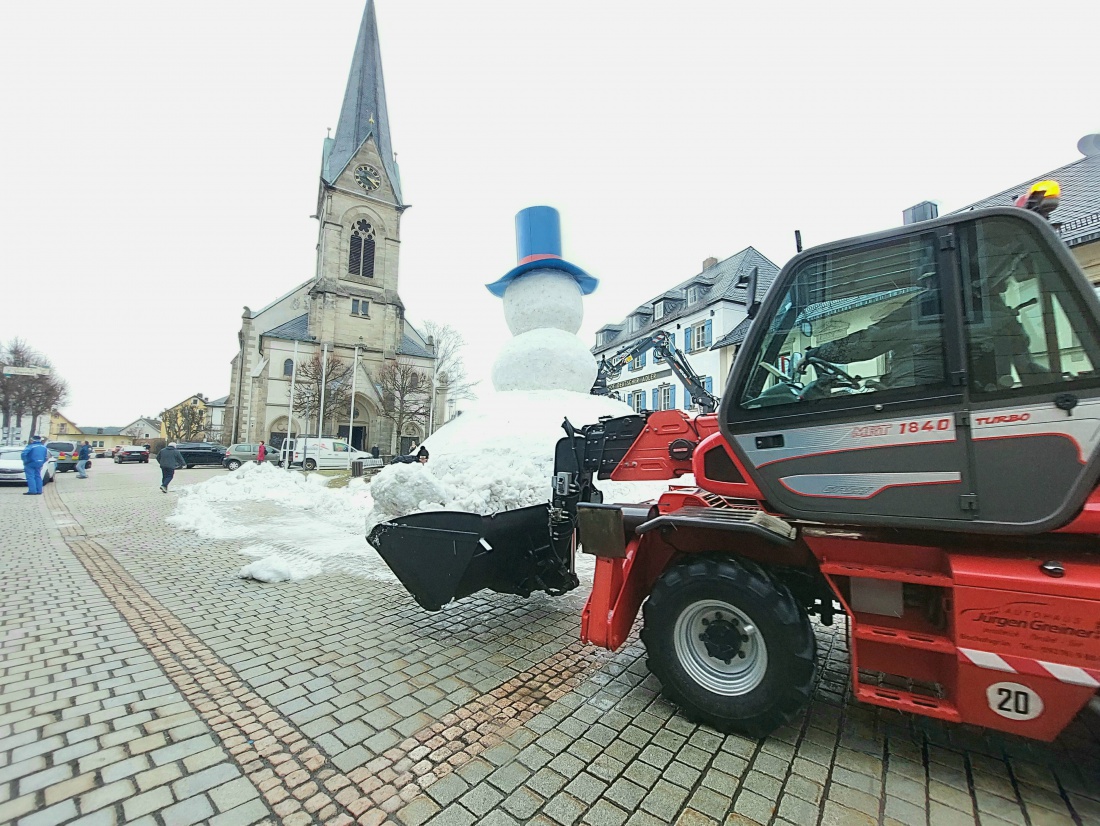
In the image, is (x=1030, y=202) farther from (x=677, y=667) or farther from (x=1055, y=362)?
(x=677, y=667)

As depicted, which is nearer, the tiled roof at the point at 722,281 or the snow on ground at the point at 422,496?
the snow on ground at the point at 422,496

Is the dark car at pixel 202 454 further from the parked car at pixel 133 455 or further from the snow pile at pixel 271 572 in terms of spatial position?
the snow pile at pixel 271 572

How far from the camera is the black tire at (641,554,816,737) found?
2520 millimetres

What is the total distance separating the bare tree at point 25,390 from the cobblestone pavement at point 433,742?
4450 cm

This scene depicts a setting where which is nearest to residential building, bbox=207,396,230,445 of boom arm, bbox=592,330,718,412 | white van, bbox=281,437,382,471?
white van, bbox=281,437,382,471

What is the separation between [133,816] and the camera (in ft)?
6.77

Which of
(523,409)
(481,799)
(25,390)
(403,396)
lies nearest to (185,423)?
(25,390)

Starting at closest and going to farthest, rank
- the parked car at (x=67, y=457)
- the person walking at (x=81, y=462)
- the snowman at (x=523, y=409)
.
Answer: the snowman at (x=523, y=409)
the person walking at (x=81, y=462)
the parked car at (x=67, y=457)

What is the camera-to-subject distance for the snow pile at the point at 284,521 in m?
6.39

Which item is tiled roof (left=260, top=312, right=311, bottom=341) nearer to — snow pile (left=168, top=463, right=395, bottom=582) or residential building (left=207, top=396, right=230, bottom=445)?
residential building (left=207, top=396, right=230, bottom=445)

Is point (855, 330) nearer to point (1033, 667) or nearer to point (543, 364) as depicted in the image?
point (1033, 667)

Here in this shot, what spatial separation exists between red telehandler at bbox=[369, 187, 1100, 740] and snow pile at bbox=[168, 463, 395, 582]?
4.38 metres

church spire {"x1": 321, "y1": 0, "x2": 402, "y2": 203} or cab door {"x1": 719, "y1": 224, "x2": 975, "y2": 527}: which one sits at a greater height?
church spire {"x1": 321, "y1": 0, "x2": 402, "y2": 203}

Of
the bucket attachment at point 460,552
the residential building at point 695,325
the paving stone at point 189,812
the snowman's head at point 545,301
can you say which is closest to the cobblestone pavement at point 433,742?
the paving stone at point 189,812
